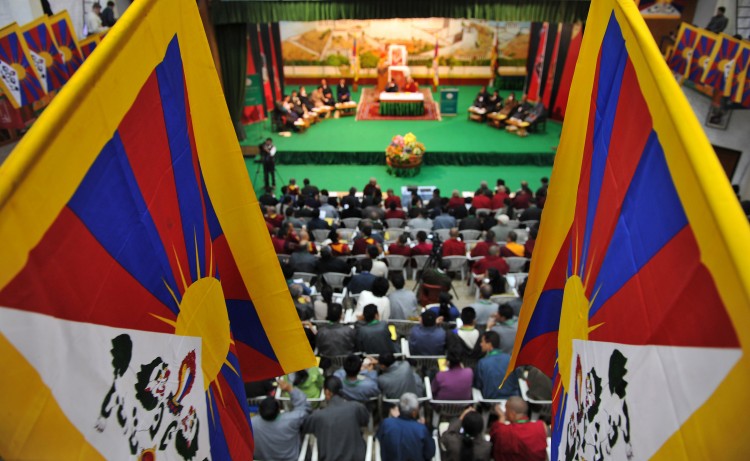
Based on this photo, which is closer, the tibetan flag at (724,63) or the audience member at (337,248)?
the audience member at (337,248)

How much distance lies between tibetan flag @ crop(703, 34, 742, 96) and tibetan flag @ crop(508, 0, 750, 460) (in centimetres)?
761

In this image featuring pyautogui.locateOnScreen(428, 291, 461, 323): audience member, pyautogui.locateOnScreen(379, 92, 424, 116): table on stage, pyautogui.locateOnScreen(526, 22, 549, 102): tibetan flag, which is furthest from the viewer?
pyautogui.locateOnScreen(379, 92, 424, 116): table on stage

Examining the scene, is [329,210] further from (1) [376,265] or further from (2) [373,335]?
(2) [373,335]

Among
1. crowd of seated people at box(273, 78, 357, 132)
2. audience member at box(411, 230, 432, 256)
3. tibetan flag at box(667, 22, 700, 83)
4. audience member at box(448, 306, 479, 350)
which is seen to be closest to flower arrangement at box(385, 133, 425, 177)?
crowd of seated people at box(273, 78, 357, 132)

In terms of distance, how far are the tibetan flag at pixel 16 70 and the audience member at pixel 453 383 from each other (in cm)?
562

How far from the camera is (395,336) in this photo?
5621 mm

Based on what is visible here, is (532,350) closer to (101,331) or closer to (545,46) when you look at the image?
(101,331)

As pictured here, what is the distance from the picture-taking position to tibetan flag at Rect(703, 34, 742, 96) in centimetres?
805

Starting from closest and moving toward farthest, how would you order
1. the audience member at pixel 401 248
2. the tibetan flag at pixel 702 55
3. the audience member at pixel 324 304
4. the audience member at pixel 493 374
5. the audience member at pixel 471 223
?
the audience member at pixel 493 374, the audience member at pixel 324 304, the audience member at pixel 401 248, the audience member at pixel 471 223, the tibetan flag at pixel 702 55

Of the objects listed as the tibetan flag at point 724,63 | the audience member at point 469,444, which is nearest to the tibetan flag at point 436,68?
the tibetan flag at point 724,63

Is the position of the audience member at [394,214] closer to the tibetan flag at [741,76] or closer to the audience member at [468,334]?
the audience member at [468,334]

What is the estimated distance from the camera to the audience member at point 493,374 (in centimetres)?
457

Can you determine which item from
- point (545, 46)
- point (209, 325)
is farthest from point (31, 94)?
point (545, 46)

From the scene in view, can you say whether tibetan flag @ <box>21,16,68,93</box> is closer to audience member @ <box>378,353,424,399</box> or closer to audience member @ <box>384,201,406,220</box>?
audience member @ <box>384,201,406,220</box>
